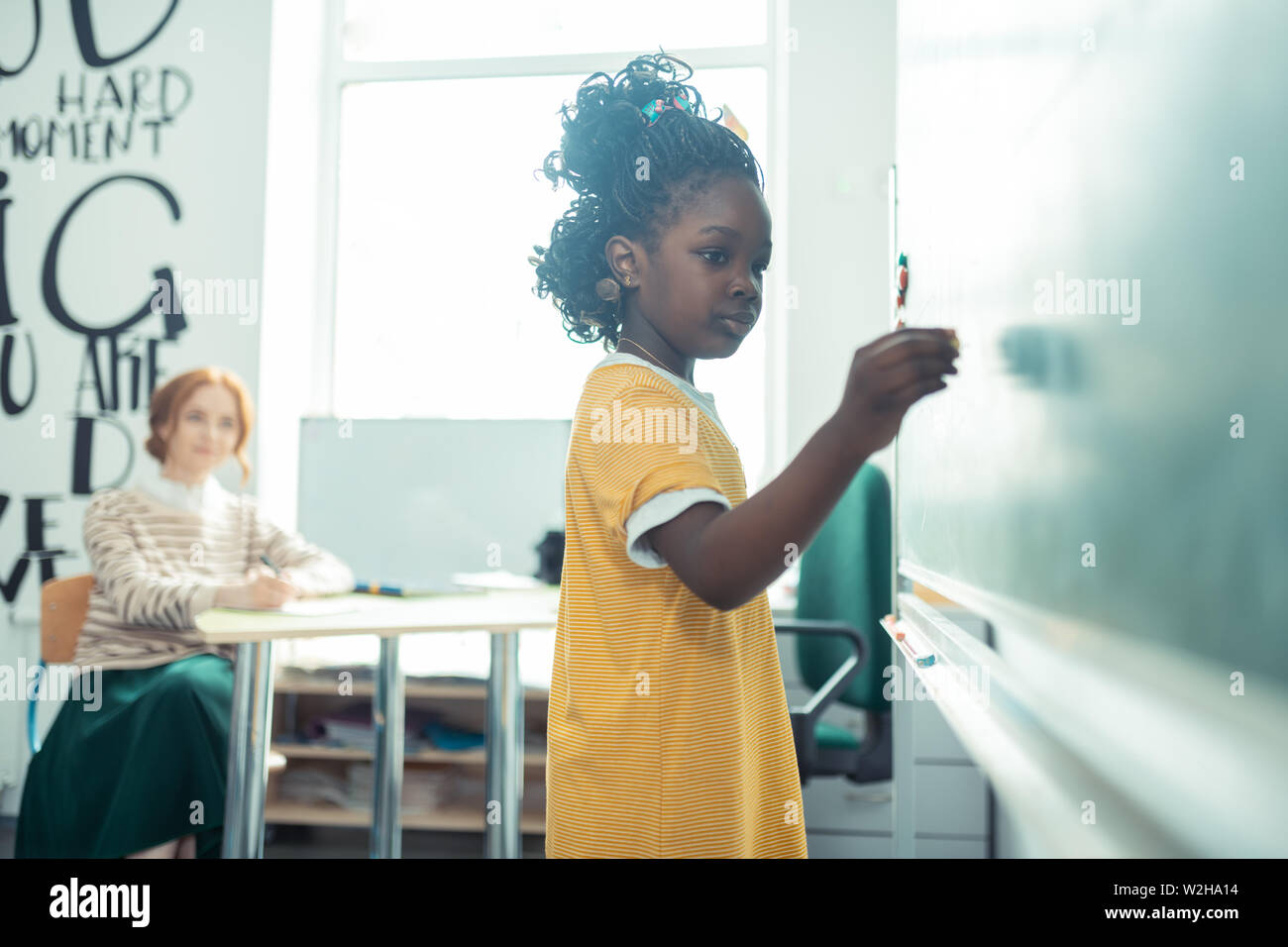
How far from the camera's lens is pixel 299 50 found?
109 inches

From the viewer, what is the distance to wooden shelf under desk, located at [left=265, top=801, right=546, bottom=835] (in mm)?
2154

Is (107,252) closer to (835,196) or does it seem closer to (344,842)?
(344,842)

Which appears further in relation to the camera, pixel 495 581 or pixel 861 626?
pixel 495 581

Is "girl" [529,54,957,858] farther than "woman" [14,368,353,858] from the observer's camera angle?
No

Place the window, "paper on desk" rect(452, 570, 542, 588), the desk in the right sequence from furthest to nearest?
the window < "paper on desk" rect(452, 570, 542, 588) < the desk

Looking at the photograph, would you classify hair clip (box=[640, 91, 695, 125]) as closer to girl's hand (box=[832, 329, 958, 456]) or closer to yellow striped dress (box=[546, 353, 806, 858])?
yellow striped dress (box=[546, 353, 806, 858])

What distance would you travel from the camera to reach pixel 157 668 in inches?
71.6

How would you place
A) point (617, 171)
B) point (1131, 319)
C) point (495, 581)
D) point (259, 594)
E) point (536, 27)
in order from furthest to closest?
1. point (536, 27)
2. point (495, 581)
3. point (259, 594)
4. point (617, 171)
5. point (1131, 319)

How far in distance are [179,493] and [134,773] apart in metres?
0.64

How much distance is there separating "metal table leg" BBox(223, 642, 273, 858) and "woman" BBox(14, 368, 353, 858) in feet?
0.42

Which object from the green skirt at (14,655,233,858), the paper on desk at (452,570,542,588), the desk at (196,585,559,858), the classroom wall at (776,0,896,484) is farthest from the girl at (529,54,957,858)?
the classroom wall at (776,0,896,484)

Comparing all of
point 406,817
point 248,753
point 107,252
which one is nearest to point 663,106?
point 248,753

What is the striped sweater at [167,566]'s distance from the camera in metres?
1.74
